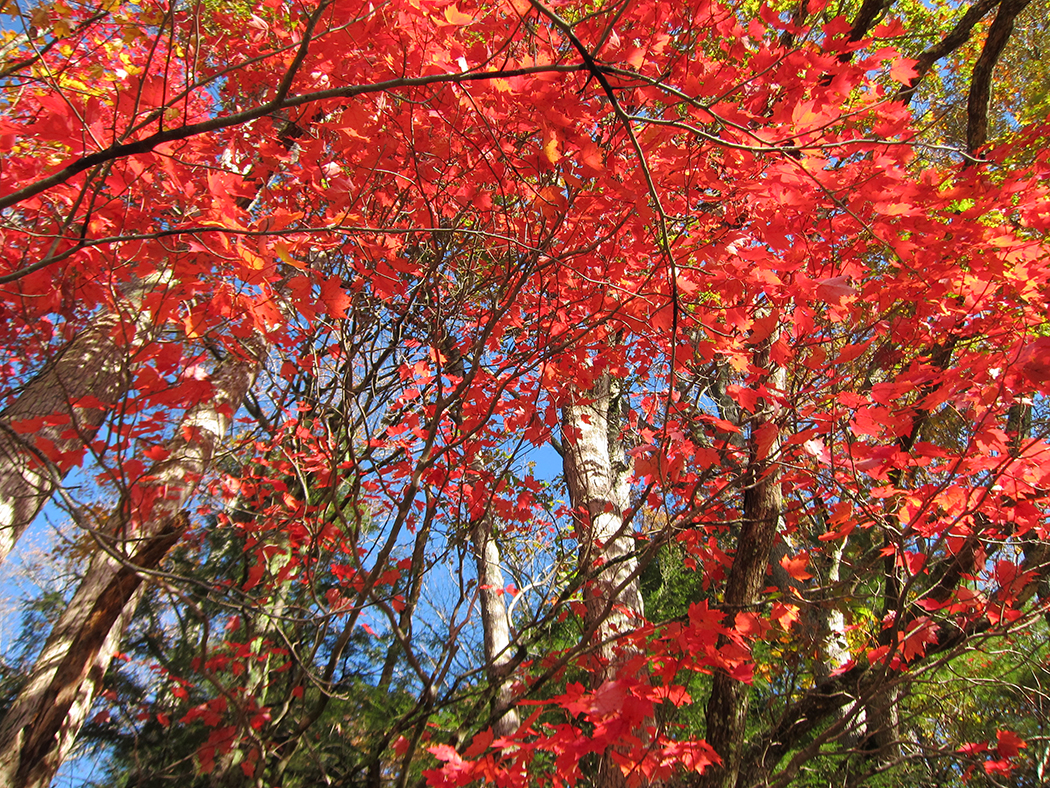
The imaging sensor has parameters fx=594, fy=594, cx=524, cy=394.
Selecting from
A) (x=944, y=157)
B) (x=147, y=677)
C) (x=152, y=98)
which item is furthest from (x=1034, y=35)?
(x=147, y=677)

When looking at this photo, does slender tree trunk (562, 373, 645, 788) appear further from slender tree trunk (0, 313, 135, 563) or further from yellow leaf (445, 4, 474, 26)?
slender tree trunk (0, 313, 135, 563)

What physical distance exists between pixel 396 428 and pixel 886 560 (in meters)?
3.65

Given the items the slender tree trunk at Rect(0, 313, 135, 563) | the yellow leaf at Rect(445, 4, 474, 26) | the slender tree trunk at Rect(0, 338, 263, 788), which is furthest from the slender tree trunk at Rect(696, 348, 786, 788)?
the slender tree trunk at Rect(0, 313, 135, 563)

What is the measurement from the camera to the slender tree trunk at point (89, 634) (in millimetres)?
3297

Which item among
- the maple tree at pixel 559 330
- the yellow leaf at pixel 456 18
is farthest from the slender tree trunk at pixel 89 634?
the yellow leaf at pixel 456 18

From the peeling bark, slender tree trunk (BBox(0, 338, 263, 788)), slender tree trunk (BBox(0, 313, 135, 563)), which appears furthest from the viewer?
the peeling bark

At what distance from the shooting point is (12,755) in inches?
127

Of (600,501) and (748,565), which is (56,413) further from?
(748,565)

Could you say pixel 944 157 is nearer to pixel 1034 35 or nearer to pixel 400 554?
pixel 1034 35

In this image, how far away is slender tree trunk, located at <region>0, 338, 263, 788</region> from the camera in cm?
330

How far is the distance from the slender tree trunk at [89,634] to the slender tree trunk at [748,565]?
2.72 m

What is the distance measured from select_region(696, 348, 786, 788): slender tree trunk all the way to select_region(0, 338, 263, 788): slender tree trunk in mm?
2724

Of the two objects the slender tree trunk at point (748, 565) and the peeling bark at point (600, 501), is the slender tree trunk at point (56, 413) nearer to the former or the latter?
the peeling bark at point (600, 501)

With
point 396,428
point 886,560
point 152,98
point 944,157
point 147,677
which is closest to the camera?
point 152,98
